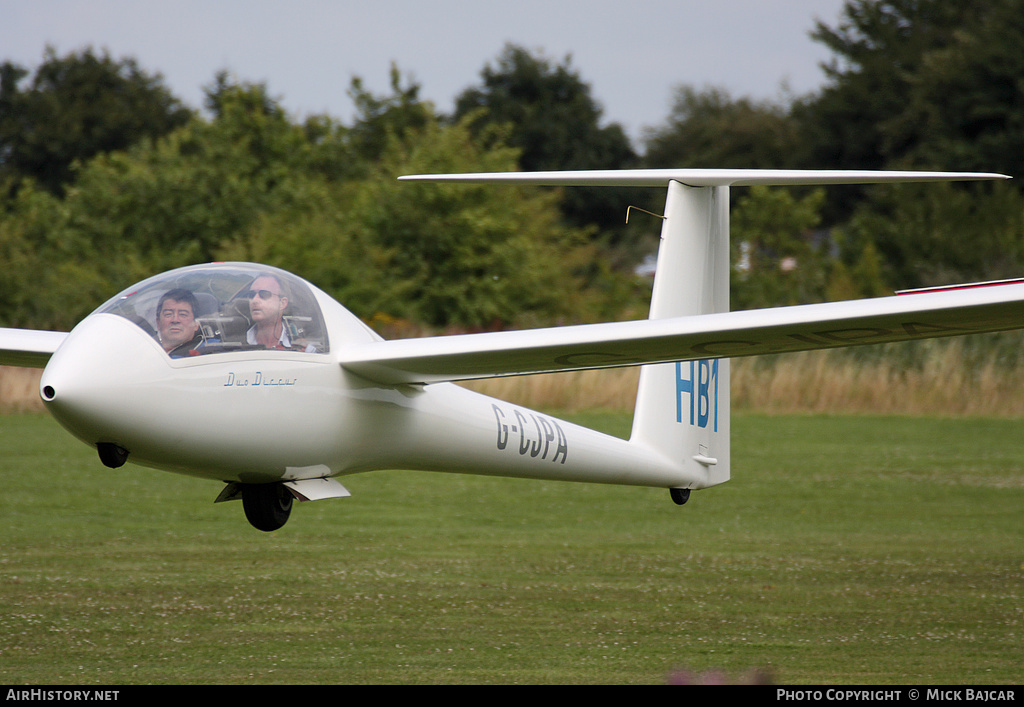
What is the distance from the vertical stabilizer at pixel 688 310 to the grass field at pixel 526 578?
6.44 ft

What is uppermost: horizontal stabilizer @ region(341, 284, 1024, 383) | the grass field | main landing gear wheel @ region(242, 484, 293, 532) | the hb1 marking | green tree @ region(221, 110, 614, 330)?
green tree @ region(221, 110, 614, 330)

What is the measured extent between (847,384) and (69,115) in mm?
51559

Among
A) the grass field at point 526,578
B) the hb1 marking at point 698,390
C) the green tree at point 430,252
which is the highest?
the green tree at point 430,252

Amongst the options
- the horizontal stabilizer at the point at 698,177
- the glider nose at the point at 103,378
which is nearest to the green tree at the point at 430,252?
the horizontal stabilizer at the point at 698,177

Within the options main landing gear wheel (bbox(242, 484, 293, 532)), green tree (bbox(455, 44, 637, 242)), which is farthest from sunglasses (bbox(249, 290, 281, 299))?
green tree (bbox(455, 44, 637, 242))

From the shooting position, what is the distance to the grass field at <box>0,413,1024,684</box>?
32.8 feet

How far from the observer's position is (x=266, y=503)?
6438 mm

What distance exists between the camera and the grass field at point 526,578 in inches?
393

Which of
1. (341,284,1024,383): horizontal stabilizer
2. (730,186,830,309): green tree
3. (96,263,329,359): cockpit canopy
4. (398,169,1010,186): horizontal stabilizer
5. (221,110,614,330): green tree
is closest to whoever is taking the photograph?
(96,263,329,359): cockpit canopy

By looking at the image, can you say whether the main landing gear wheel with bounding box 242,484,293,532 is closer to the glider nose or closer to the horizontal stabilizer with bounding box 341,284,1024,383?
the horizontal stabilizer with bounding box 341,284,1024,383

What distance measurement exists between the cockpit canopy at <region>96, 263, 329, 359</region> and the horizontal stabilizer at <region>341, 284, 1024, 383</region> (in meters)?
0.32

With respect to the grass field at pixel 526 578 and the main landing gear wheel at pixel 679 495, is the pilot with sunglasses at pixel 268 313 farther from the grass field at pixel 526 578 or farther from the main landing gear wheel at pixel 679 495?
the main landing gear wheel at pixel 679 495

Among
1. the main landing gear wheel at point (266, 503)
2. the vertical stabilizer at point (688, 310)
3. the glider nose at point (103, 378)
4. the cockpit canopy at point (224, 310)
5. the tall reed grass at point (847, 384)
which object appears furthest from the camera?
the tall reed grass at point (847, 384)
